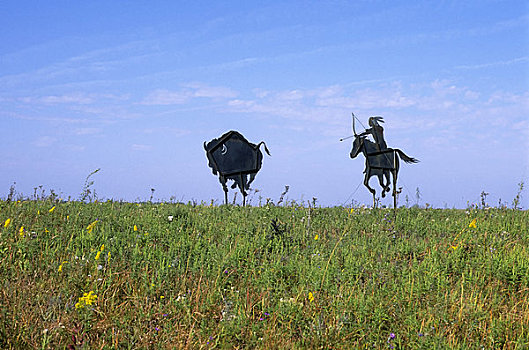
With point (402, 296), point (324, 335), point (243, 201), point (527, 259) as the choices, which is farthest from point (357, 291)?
point (243, 201)

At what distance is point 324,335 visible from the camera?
16.1 ft

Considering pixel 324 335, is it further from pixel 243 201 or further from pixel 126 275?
pixel 243 201

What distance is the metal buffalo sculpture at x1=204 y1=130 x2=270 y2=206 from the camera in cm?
1300

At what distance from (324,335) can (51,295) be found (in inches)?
128

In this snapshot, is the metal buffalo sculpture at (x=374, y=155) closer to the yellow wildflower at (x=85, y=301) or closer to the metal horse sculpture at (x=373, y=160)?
the metal horse sculpture at (x=373, y=160)

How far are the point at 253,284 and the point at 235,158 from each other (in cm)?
740

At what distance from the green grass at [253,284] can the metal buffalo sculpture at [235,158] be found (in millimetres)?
4282

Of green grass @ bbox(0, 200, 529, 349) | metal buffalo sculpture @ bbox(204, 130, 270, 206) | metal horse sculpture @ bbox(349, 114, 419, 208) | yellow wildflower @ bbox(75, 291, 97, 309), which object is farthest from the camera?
metal buffalo sculpture @ bbox(204, 130, 270, 206)

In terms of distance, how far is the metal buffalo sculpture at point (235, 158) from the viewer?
13000mm

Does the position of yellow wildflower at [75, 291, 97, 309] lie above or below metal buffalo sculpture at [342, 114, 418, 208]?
below

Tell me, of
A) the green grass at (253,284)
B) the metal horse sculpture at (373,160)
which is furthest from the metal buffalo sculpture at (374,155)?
the green grass at (253,284)

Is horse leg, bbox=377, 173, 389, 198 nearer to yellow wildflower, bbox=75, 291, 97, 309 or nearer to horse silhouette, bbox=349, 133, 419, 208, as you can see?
horse silhouette, bbox=349, 133, 419, 208

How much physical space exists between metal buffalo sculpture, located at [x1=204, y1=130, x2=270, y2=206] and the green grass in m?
4.28

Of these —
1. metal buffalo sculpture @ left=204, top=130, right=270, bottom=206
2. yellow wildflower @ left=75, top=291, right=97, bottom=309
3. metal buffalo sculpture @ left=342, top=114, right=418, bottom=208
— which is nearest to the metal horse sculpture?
metal buffalo sculpture @ left=342, top=114, right=418, bottom=208
